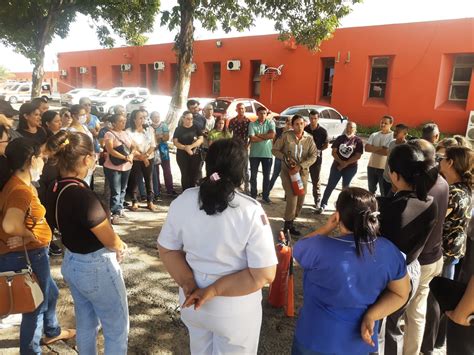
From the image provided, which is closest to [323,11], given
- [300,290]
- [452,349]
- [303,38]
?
[303,38]

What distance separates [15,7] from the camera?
13.8m

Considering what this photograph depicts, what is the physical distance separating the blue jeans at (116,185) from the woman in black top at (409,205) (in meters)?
4.06

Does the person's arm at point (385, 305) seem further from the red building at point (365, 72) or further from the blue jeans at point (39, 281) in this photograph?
the red building at point (365, 72)

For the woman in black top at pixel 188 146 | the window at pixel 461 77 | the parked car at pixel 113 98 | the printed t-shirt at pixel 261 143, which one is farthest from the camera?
the parked car at pixel 113 98

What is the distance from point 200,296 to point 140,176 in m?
4.65

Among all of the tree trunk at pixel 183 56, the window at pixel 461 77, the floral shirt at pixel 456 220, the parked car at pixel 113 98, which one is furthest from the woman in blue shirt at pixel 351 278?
the parked car at pixel 113 98

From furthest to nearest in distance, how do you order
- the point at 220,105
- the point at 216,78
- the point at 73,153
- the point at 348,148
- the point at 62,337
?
the point at 216,78 → the point at 220,105 → the point at 348,148 → the point at 62,337 → the point at 73,153

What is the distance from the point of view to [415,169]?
6.95 feet

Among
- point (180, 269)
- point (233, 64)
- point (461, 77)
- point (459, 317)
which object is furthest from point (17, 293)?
point (233, 64)

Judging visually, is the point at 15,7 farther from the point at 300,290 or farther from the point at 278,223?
the point at 300,290

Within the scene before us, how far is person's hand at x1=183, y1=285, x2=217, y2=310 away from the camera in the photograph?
1672 millimetres

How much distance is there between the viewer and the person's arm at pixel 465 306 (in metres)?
1.64

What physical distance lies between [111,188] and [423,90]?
14129 millimetres

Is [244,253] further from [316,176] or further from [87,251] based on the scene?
[316,176]
